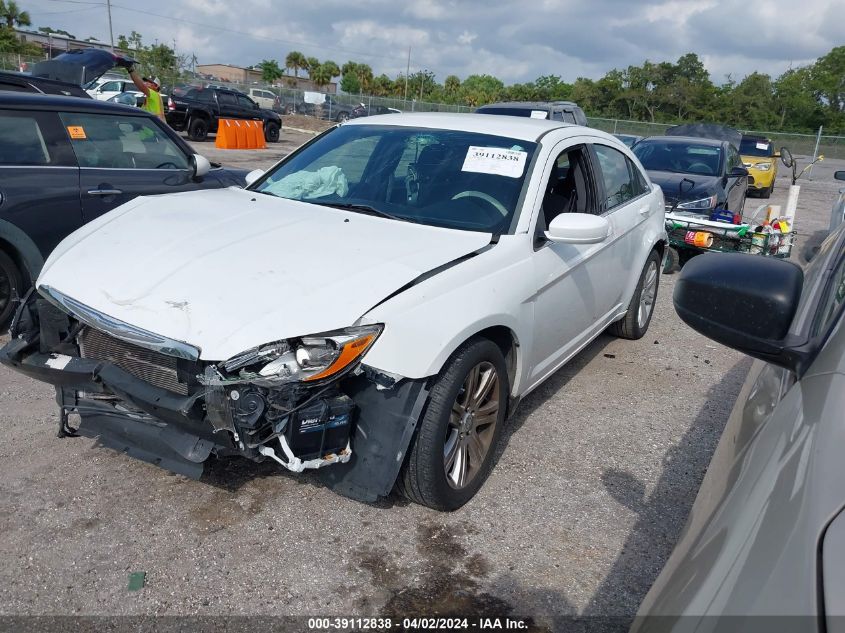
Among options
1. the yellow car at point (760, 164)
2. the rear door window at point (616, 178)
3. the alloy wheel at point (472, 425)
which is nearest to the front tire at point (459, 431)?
the alloy wheel at point (472, 425)

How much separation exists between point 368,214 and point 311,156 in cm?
98

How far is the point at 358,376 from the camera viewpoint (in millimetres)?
2730

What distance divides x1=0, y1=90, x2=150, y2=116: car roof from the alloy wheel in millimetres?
4229

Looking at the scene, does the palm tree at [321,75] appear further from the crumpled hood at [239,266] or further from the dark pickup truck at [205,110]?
the crumpled hood at [239,266]

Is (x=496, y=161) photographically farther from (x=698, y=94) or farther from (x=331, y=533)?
(x=698, y=94)

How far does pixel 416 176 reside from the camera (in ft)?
12.7

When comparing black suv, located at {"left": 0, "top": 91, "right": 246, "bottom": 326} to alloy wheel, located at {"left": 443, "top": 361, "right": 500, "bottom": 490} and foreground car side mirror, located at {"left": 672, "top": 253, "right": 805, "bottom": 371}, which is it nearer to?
alloy wheel, located at {"left": 443, "top": 361, "right": 500, "bottom": 490}

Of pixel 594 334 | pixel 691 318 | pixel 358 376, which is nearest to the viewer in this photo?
pixel 691 318

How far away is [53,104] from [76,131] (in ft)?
0.80

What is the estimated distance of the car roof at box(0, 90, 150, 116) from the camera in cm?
507

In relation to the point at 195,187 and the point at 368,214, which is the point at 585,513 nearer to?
the point at 368,214

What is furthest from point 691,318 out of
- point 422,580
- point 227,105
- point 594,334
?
point 227,105

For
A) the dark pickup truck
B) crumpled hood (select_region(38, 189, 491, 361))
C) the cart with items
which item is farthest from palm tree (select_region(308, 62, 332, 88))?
crumpled hood (select_region(38, 189, 491, 361))

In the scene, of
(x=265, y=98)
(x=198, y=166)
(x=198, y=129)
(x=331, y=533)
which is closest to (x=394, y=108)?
(x=265, y=98)
